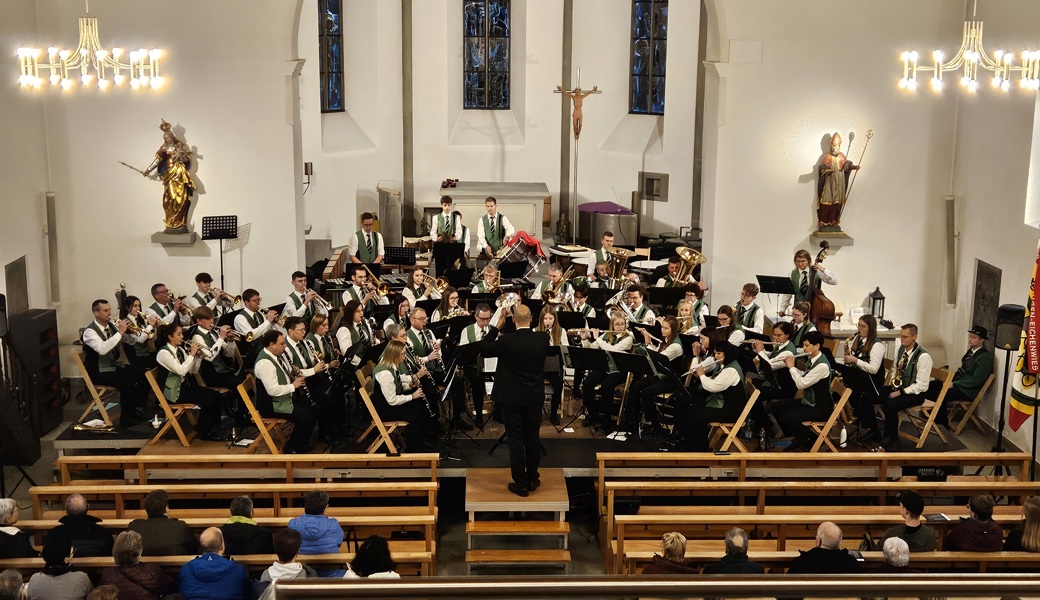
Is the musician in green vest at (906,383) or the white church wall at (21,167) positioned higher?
the white church wall at (21,167)

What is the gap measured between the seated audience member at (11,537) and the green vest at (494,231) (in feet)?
27.8

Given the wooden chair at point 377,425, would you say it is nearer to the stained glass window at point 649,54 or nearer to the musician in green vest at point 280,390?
the musician in green vest at point 280,390

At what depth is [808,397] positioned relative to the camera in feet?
33.6

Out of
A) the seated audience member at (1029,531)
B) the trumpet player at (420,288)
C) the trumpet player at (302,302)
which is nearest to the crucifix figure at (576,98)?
the trumpet player at (420,288)

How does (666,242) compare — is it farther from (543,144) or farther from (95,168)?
(95,168)

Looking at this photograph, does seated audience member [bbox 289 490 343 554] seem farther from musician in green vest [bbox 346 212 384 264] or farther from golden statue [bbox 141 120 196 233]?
musician in green vest [bbox 346 212 384 264]

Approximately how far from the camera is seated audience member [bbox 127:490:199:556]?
7.49m

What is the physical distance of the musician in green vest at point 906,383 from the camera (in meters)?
10.4

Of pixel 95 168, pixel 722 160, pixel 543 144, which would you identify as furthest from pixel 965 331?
pixel 95 168

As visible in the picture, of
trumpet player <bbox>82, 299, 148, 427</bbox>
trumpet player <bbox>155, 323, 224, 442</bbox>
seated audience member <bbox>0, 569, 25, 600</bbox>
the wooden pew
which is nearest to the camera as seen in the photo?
seated audience member <bbox>0, 569, 25, 600</bbox>

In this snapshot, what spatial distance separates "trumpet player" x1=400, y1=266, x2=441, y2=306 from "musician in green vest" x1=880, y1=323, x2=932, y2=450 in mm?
4746

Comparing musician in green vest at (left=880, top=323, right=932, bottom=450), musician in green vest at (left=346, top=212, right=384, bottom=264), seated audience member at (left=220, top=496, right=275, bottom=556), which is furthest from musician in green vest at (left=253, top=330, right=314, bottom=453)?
musician in green vest at (left=880, top=323, right=932, bottom=450)

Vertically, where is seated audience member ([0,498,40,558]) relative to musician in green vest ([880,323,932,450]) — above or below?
below

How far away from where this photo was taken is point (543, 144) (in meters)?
20.0
